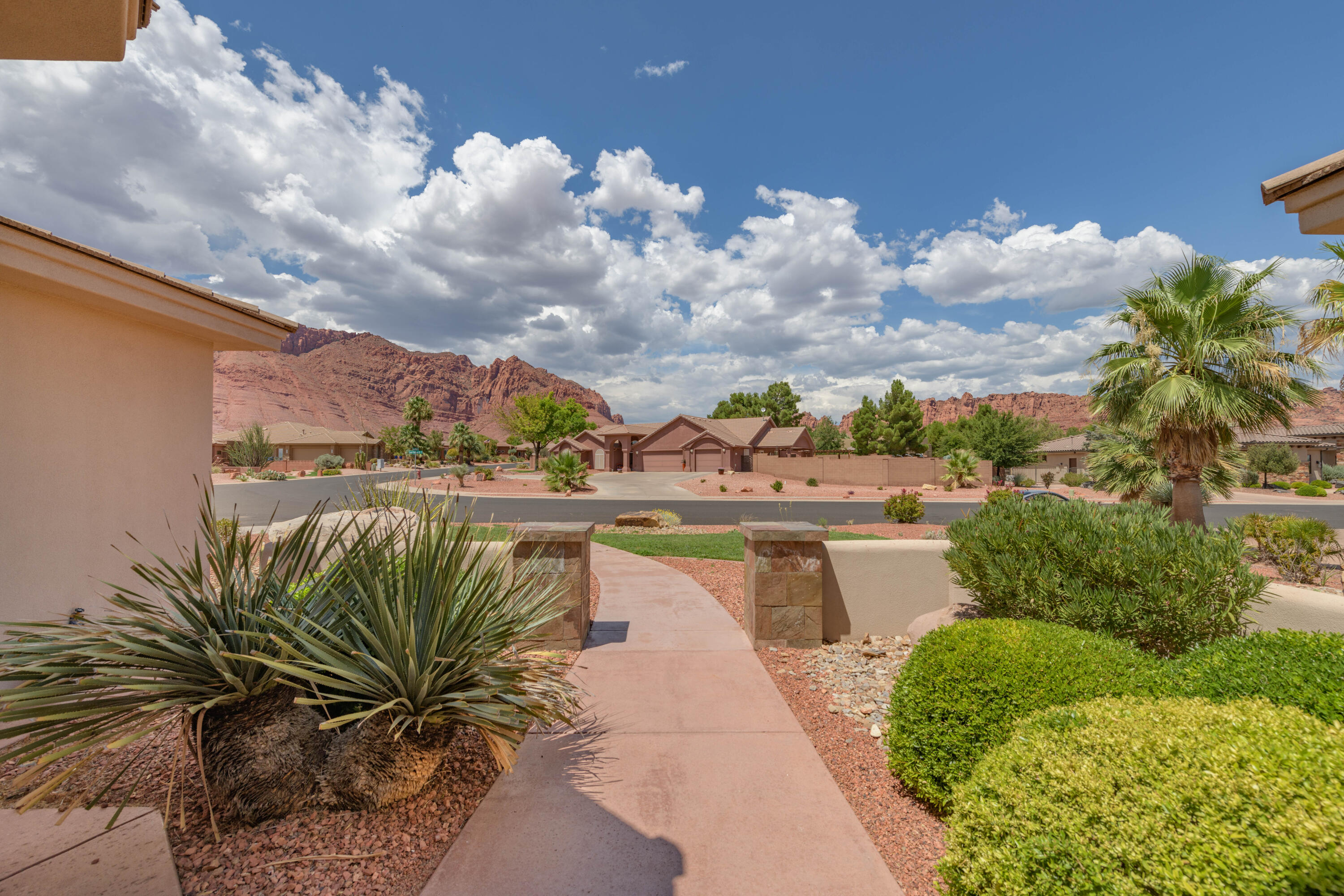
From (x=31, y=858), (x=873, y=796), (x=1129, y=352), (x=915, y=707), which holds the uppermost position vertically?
(x=1129, y=352)

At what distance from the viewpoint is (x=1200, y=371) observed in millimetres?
9703

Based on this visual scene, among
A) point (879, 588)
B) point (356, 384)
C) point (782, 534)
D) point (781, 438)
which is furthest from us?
point (356, 384)

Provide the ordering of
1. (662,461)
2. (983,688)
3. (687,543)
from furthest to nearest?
(662,461), (687,543), (983,688)

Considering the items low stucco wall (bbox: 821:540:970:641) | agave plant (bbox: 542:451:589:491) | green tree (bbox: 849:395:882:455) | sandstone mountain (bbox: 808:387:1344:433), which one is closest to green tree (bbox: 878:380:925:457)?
green tree (bbox: 849:395:882:455)

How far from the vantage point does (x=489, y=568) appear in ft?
11.1

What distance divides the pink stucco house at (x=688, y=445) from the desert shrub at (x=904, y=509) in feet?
101

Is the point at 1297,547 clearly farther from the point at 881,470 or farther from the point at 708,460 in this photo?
the point at 708,460

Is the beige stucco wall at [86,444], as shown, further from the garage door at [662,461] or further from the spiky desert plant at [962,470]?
the garage door at [662,461]

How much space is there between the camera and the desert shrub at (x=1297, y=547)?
9.69m

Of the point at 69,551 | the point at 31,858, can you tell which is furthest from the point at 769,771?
the point at 69,551

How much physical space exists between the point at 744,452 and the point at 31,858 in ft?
168

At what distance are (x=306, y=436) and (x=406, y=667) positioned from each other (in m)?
76.4

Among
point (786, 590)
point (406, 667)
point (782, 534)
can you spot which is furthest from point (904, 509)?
point (406, 667)

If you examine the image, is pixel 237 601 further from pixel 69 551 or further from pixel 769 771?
pixel 769 771
